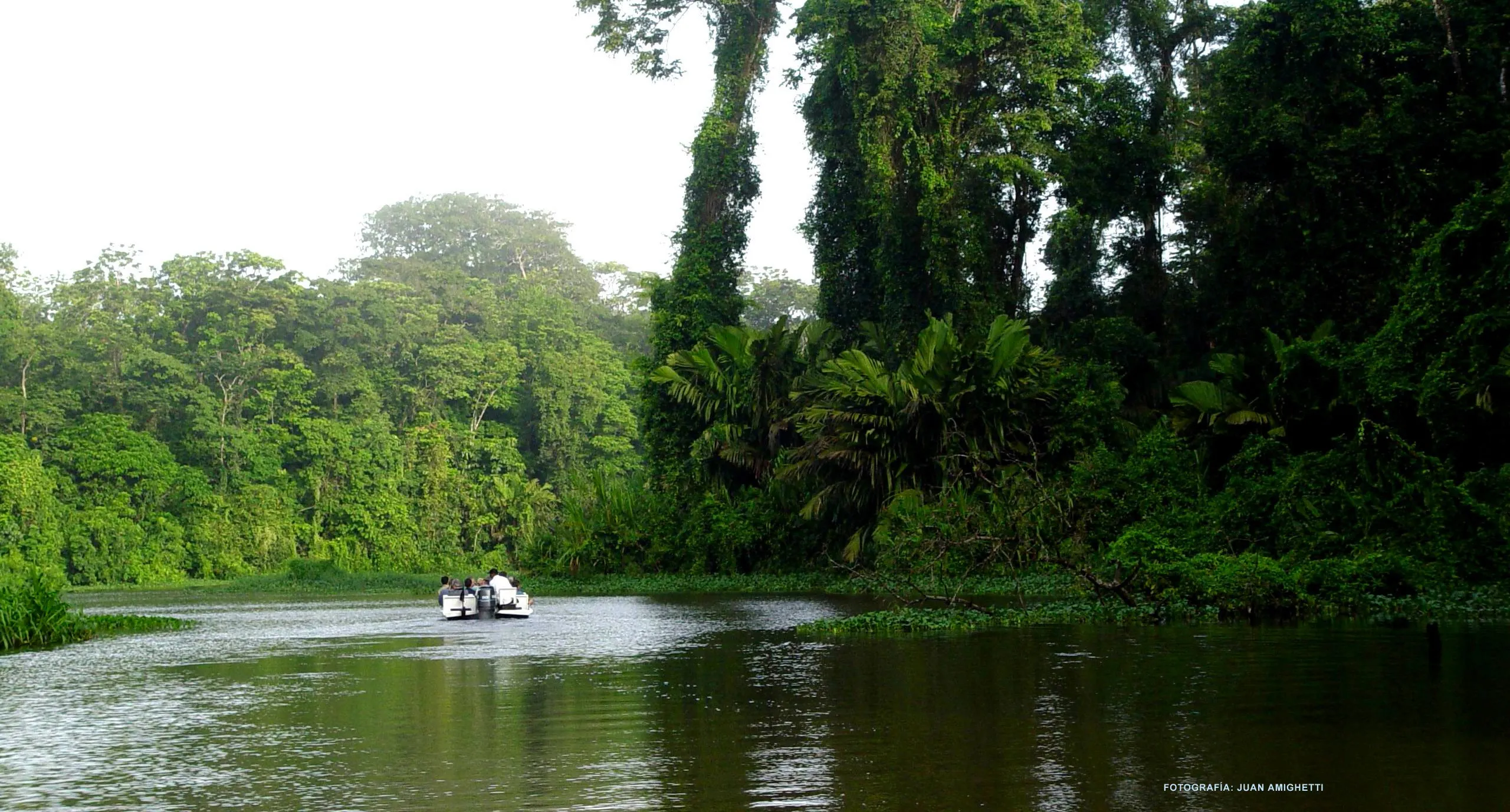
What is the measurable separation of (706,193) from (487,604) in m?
17.2

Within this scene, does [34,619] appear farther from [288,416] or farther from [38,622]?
[288,416]

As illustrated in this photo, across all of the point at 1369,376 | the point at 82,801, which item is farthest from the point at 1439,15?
the point at 82,801

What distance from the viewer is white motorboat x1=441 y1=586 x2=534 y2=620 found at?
792 inches

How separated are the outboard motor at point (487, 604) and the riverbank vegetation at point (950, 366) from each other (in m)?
5.85

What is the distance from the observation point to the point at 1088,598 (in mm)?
15852

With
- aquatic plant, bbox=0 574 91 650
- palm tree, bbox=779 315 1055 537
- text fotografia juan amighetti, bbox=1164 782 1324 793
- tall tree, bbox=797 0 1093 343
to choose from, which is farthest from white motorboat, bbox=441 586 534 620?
text fotografia juan amighetti, bbox=1164 782 1324 793

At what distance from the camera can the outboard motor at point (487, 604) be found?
20.1 m

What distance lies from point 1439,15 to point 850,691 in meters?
16.4

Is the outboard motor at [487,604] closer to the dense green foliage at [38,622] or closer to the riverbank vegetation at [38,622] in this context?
the dense green foliage at [38,622]

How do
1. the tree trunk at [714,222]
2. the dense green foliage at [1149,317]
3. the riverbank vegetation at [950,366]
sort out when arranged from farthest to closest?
the tree trunk at [714,222] → the riverbank vegetation at [950,366] → the dense green foliage at [1149,317]

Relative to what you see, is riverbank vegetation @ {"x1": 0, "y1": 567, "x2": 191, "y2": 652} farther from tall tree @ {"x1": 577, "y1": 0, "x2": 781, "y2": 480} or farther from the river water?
tall tree @ {"x1": 577, "y1": 0, "x2": 781, "y2": 480}

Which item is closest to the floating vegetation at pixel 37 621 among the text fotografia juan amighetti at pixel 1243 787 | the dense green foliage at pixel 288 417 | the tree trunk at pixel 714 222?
the text fotografia juan amighetti at pixel 1243 787

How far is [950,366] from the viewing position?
23734 mm

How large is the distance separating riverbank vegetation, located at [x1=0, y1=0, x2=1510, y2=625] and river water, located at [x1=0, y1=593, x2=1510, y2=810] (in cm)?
372
